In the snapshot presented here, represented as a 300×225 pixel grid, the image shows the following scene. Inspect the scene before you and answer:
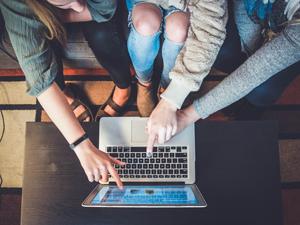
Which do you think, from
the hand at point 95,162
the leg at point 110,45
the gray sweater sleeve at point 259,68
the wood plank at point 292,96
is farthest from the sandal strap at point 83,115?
the wood plank at point 292,96

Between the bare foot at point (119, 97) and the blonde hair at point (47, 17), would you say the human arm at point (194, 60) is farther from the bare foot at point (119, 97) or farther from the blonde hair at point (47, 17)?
the bare foot at point (119, 97)

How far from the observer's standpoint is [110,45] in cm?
107

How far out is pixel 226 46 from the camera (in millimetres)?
1071

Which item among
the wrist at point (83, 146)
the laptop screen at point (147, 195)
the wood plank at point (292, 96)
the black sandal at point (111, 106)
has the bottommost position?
the laptop screen at point (147, 195)

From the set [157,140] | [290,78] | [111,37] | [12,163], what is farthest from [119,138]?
[12,163]

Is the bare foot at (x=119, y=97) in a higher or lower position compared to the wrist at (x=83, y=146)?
higher

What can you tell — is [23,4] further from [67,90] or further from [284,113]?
[284,113]

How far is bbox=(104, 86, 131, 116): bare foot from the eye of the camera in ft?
4.34

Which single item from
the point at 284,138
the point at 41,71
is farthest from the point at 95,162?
the point at 284,138

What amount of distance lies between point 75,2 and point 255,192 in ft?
2.35

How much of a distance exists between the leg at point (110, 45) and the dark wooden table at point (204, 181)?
11.7 inches

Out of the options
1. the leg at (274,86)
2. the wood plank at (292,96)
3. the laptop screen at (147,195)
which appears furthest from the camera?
the wood plank at (292,96)

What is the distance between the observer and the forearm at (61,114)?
875 mm

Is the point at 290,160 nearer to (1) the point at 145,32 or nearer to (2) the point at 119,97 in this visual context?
(2) the point at 119,97
